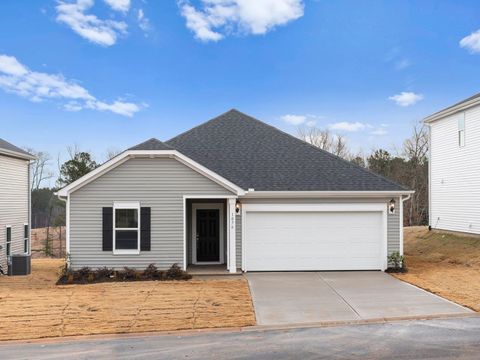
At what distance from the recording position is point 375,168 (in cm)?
4109

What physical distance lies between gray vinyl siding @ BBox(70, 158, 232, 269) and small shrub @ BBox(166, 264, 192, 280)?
34 cm

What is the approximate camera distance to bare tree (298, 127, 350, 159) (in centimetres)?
4278

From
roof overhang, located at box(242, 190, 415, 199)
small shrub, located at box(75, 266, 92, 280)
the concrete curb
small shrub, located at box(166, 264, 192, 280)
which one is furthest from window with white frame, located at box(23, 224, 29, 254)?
the concrete curb

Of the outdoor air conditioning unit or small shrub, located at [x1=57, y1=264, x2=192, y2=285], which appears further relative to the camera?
the outdoor air conditioning unit

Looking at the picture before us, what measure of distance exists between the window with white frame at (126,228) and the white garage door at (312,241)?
362 centimetres

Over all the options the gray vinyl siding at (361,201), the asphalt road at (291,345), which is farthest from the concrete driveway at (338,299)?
the gray vinyl siding at (361,201)

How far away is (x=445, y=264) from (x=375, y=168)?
2545 cm

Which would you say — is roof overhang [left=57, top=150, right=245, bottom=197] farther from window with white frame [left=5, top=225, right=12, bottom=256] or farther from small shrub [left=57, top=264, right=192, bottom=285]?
window with white frame [left=5, top=225, right=12, bottom=256]

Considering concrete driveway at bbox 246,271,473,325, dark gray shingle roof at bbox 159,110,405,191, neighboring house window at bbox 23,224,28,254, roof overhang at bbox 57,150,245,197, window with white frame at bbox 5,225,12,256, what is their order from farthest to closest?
neighboring house window at bbox 23,224,28,254 → window with white frame at bbox 5,225,12,256 → dark gray shingle roof at bbox 159,110,405,191 → roof overhang at bbox 57,150,245,197 → concrete driveway at bbox 246,271,473,325

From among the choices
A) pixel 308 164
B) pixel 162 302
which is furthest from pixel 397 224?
pixel 162 302

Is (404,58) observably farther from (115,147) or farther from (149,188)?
(115,147)

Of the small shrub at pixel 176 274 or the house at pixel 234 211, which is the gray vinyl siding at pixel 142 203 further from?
the small shrub at pixel 176 274

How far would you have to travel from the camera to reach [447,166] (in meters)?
21.8

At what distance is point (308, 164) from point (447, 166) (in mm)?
9358
